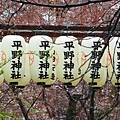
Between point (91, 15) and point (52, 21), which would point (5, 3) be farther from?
point (91, 15)

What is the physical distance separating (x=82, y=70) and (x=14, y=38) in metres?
0.65

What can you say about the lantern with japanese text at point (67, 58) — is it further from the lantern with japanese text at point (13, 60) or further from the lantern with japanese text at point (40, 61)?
the lantern with japanese text at point (13, 60)

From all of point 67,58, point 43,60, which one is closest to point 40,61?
point 43,60

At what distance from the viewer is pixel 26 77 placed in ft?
10.5

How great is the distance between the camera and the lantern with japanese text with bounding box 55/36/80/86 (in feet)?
10.2

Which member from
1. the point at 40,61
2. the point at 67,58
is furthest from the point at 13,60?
the point at 67,58

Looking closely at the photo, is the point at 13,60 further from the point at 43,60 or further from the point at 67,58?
the point at 67,58

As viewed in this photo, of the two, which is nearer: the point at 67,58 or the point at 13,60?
the point at 13,60

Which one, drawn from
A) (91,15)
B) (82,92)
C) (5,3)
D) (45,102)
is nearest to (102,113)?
(82,92)

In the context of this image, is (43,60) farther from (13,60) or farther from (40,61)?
(13,60)

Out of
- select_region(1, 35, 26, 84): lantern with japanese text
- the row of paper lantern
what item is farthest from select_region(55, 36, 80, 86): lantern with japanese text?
select_region(1, 35, 26, 84): lantern with japanese text

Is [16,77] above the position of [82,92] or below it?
above

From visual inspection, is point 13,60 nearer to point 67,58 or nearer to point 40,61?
point 40,61

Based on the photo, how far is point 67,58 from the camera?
3.11 metres
